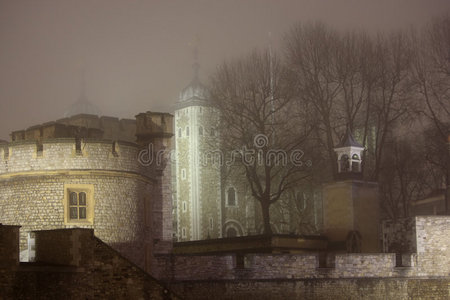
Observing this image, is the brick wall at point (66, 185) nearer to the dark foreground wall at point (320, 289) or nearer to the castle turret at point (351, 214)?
the dark foreground wall at point (320, 289)

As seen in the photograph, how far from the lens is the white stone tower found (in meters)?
70.8

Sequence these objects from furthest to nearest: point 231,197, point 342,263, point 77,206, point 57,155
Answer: point 231,197 → point 342,263 → point 57,155 → point 77,206

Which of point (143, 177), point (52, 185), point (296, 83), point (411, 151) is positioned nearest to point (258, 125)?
point (296, 83)

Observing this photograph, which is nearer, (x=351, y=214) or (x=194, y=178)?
(x=351, y=214)

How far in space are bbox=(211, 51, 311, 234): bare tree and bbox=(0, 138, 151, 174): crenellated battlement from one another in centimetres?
1478

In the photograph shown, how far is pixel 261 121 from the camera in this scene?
1626 inches

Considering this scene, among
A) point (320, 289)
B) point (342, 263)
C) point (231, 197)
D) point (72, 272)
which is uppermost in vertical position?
point (231, 197)

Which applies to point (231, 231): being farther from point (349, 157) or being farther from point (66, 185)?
point (66, 185)

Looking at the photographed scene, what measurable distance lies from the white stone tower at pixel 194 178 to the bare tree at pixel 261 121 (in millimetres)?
25781

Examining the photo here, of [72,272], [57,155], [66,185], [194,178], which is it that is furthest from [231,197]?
[72,272]

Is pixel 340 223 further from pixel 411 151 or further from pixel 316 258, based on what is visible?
pixel 411 151

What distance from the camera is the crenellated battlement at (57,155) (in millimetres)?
26094

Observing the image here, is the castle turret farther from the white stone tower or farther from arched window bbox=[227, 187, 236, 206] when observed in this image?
arched window bbox=[227, 187, 236, 206]

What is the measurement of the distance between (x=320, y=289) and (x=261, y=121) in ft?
45.4
